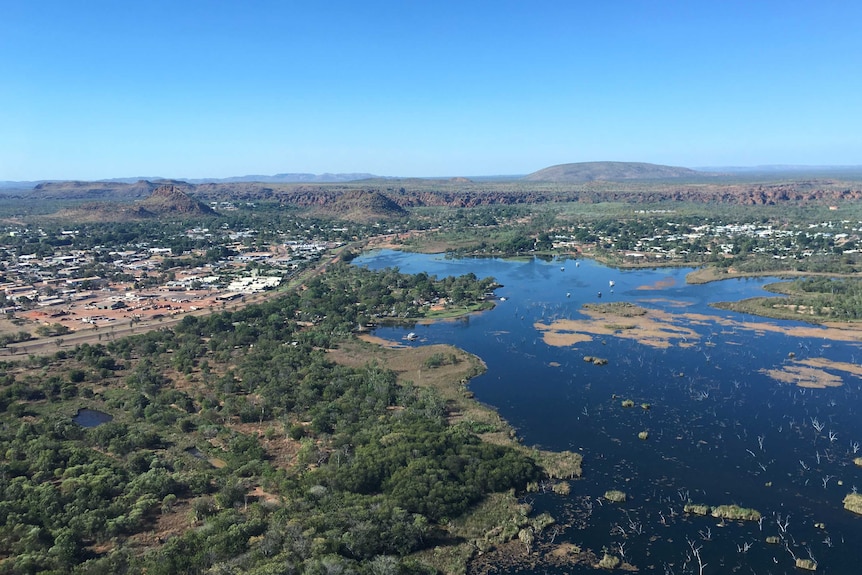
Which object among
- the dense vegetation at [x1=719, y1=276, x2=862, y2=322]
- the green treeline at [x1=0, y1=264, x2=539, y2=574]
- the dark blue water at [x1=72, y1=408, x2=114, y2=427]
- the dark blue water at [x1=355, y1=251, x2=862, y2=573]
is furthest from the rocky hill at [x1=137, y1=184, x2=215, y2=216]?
the dense vegetation at [x1=719, y1=276, x2=862, y2=322]

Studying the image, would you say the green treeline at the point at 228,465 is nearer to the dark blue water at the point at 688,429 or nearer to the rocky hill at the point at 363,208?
the dark blue water at the point at 688,429

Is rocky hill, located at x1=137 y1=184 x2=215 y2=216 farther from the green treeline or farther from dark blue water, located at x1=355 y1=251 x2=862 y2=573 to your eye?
dark blue water, located at x1=355 y1=251 x2=862 y2=573

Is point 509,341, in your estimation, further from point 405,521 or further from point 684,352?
point 405,521

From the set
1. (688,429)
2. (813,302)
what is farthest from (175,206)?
(688,429)

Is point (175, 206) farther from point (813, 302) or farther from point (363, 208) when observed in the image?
point (813, 302)

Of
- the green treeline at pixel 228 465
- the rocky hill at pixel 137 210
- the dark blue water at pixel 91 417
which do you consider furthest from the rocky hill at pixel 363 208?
the dark blue water at pixel 91 417

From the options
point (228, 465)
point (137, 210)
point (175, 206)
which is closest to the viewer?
point (228, 465)
